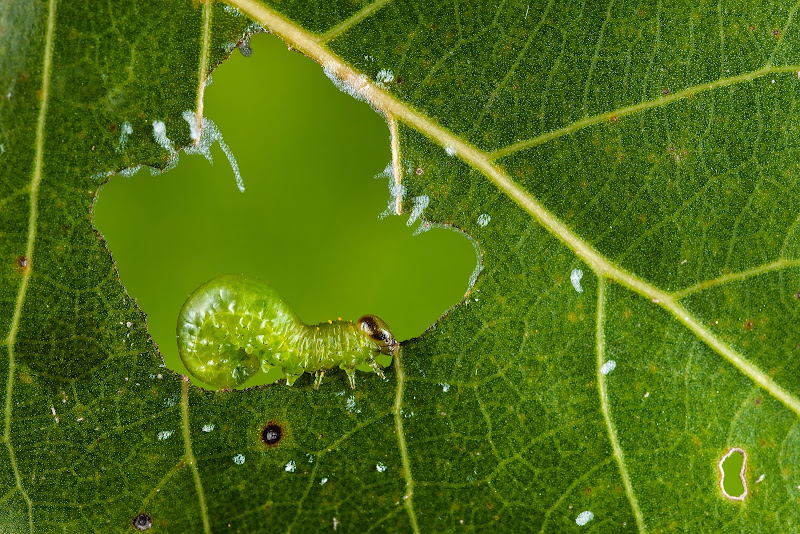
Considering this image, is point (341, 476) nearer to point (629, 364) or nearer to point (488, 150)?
point (629, 364)

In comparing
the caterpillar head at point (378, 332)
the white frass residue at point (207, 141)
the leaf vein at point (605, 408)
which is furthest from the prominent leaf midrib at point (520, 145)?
the caterpillar head at point (378, 332)

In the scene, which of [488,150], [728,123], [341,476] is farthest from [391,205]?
[728,123]

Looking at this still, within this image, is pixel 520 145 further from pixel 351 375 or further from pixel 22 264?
pixel 22 264

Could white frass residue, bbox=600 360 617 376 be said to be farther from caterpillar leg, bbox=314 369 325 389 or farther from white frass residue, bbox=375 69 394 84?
white frass residue, bbox=375 69 394 84

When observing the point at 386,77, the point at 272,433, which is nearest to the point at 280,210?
the point at 386,77

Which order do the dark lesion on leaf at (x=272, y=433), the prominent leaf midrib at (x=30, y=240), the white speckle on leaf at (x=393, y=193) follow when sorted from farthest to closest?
1. the dark lesion on leaf at (x=272, y=433)
2. the white speckle on leaf at (x=393, y=193)
3. the prominent leaf midrib at (x=30, y=240)

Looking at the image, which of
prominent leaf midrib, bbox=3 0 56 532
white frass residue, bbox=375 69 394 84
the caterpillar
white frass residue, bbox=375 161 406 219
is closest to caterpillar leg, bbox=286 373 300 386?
the caterpillar

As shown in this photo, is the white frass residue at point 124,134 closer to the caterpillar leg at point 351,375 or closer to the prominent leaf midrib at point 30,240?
the prominent leaf midrib at point 30,240

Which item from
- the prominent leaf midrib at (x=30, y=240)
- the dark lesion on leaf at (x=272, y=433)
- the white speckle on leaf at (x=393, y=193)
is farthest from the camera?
the dark lesion on leaf at (x=272, y=433)

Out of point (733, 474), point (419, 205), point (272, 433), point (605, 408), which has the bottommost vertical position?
point (733, 474)
